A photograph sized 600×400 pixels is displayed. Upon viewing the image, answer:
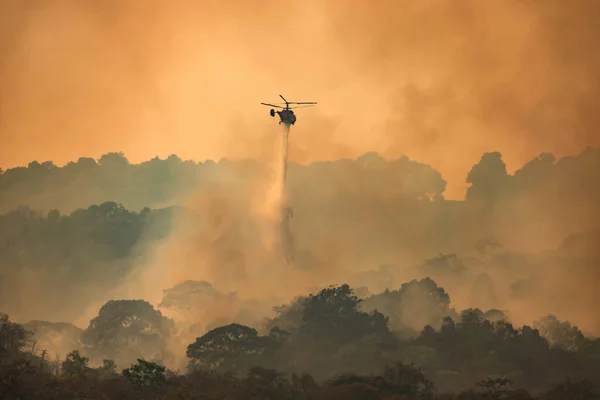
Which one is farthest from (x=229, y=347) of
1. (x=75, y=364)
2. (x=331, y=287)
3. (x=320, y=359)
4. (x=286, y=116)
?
(x=286, y=116)

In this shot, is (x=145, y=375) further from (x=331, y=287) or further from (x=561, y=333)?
(x=561, y=333)

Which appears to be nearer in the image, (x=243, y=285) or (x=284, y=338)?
(x=284, y=338)

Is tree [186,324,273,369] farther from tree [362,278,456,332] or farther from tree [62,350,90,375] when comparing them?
tree [362,278,456,332]

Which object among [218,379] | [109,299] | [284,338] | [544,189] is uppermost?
[544,189]

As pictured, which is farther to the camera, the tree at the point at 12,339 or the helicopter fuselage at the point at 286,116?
the helicopter fuselage at the point at 286,116

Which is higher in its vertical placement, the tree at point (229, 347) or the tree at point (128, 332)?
the tree at point (128, 332)

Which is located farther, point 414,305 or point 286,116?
point 414,305

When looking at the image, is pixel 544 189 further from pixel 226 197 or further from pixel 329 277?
pixel 226 197

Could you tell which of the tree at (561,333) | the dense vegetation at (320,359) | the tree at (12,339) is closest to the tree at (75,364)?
the dense vegetation at (320,359)

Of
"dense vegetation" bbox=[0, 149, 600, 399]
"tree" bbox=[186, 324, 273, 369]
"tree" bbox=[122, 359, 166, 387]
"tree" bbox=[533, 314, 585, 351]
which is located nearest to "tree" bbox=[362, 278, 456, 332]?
"dense vegetation" bbox=[0, 149, 600, 399]

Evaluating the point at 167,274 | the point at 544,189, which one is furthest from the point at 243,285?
the point at 544,189

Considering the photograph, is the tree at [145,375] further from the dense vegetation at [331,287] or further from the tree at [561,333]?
the tree at [561,333]
